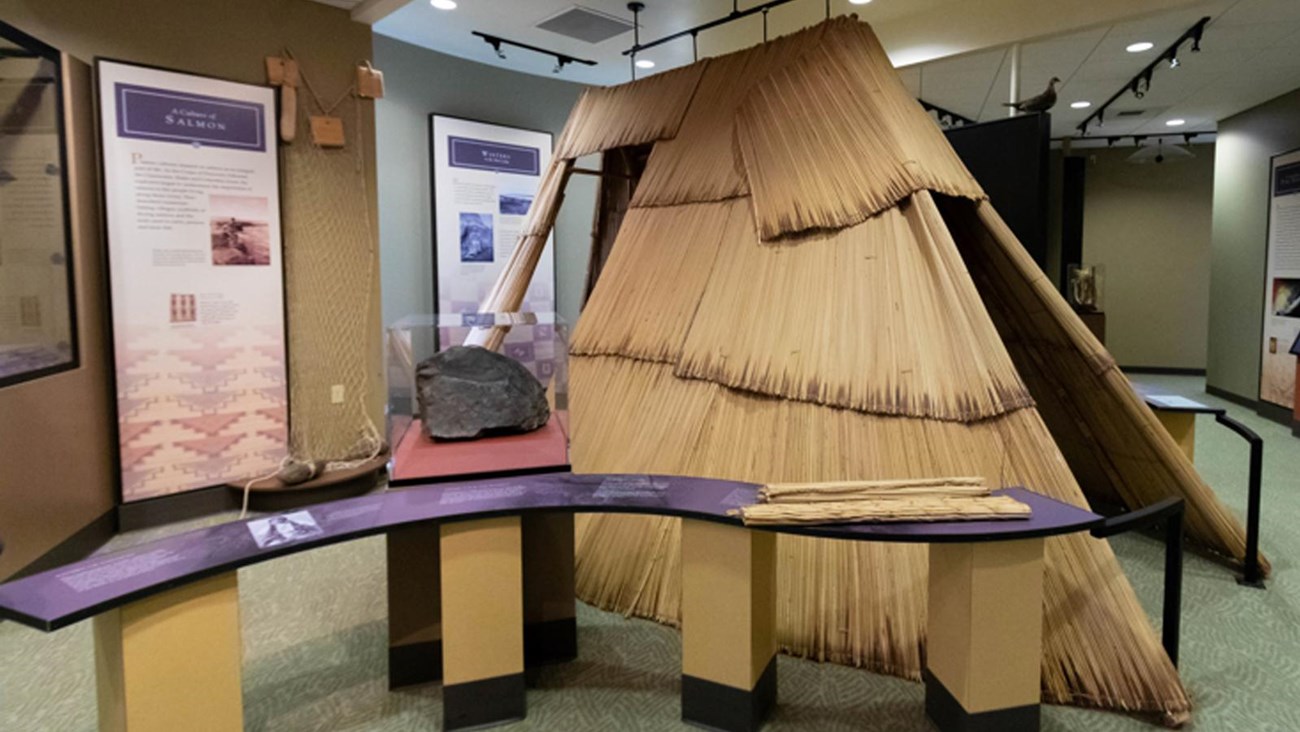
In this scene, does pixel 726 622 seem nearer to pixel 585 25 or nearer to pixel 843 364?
pixel 843 364

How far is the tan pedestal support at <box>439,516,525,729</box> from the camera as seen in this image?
1.80 m

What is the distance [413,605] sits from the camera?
205 cm

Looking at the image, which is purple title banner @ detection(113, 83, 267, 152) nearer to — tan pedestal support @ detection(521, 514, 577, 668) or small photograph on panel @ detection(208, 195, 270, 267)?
small photograph on panel @ detection(208, 195, 270, 267)

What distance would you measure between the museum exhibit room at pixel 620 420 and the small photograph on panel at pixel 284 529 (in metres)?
0.01

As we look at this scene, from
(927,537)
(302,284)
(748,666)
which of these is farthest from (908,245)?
(302,284)

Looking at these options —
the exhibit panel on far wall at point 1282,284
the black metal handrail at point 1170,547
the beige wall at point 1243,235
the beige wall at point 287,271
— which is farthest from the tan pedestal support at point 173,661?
the beige wall at point 1243,235

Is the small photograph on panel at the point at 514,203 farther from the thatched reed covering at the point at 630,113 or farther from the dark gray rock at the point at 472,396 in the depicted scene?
the dark gray rock at the point at 472,396

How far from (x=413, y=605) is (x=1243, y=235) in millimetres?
7165

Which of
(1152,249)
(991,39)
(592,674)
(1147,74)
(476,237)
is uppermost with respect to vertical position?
(1147,74)

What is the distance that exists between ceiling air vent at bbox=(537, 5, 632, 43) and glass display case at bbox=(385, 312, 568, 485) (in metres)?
2.51

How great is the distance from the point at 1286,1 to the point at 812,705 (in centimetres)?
448

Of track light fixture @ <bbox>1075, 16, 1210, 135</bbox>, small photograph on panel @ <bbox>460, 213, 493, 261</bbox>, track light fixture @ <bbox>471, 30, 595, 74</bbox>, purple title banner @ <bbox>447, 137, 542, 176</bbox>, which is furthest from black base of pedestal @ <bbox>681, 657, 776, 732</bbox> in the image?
track light fixture @ <bbox>1075, 16, 1210, 135</bbox>

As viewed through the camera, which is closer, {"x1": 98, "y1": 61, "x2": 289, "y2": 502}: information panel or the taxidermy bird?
{"x1": 98, "y1": 61, "x2": 289, "y2": 502}: information panel

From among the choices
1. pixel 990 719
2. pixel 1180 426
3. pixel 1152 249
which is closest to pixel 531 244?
pixel 990 719
